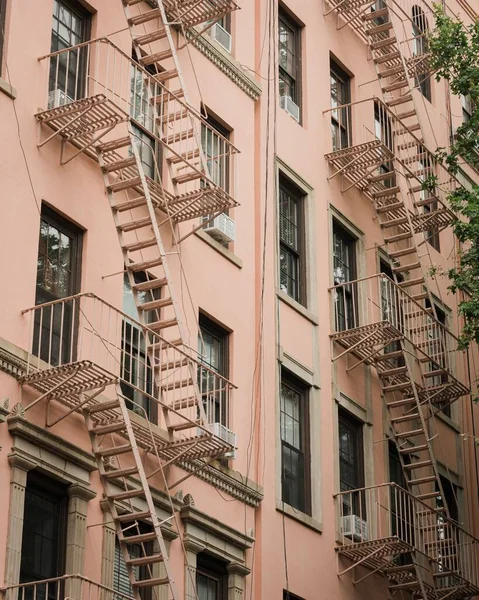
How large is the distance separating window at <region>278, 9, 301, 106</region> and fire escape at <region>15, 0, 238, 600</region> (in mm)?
4022

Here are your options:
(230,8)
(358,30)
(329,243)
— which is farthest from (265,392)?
(358,30)

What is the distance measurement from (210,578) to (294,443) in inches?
157

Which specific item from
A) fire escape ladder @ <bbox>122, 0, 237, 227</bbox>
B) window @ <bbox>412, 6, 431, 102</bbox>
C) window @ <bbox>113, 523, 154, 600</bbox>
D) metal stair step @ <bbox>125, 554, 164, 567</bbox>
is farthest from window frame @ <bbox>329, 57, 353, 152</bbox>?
metal stair step @ <bbox>125, 554, 164, 567</bbox>

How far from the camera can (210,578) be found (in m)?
23.8

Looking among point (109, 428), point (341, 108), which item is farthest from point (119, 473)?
point (341, 108)

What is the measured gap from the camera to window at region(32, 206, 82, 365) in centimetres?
2123

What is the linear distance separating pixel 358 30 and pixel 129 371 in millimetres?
13570

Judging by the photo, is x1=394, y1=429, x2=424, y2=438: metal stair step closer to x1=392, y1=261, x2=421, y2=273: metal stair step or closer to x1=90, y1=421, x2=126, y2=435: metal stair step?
x1=392, y1=261, x2=421, y2=273: metal stair step

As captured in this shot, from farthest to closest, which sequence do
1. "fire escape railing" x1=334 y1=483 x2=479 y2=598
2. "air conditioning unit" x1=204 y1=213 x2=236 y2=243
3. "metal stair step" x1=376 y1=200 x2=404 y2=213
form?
1. "metal stair step" x1=376 y1=200 x2=404 y2=213
2. "fire escape railing" x1=334 y1=483 x2=479 y2=598
3. "air conditioning unit" x1=204 y1=213 x2=236 y2=243

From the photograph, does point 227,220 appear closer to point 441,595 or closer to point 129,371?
point 129,371

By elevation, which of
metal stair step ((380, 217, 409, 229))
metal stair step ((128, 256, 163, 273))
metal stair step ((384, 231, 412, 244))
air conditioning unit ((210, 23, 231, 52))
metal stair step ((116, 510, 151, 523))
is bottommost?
metal stair step ((116, 510, 151, 523))

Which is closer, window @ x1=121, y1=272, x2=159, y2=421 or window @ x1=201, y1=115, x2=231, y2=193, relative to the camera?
window @ x1=121, y1=272, x2=159, y2=421

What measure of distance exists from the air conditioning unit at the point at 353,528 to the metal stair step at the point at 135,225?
7.56 metres

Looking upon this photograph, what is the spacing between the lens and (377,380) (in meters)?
30.0
